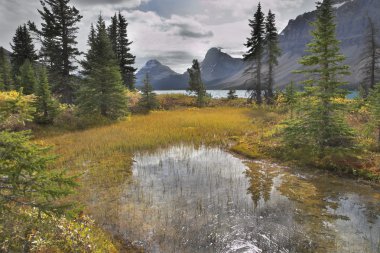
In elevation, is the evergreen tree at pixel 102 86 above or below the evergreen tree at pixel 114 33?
below

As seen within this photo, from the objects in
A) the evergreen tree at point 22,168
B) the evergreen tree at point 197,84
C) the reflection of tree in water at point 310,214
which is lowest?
the reflection of tree in water at point 310,214

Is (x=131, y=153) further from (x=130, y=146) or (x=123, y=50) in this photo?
(x=123, y=50)

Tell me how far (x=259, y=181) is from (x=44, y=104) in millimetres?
17357

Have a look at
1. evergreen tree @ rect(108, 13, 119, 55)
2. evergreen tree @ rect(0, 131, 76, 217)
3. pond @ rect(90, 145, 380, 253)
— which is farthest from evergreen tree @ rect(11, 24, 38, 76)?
evergreen tree @ rect(0, 131, 76, 217)

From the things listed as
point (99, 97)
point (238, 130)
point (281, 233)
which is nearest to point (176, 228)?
point (281, 233)

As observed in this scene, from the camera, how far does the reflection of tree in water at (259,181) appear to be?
1008cm

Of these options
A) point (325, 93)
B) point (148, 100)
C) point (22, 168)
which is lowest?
point (22, 168)

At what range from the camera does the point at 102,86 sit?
25.8 metres

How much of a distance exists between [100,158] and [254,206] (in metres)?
8.95

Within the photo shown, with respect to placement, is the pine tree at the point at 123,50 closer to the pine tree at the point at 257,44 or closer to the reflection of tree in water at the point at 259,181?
the pine tree at the point at 257,44

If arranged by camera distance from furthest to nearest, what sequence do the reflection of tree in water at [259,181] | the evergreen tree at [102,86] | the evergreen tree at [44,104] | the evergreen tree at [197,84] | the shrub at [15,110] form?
the evergreen tree at [197,84] → the evergreen tree at [102,86] → the evergreen tree at [44,104] → the reflection of tree in water at [259,181] → the shrub at [15,110]

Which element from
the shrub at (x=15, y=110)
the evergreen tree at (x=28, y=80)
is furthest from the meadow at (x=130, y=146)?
the evergreen tree at (x=28, y=80)

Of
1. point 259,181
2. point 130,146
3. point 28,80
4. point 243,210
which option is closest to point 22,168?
point 243,210

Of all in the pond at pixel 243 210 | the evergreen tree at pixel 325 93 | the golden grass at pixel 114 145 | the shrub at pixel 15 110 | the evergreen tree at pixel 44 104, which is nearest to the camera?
the shrub at pixel 15 110
